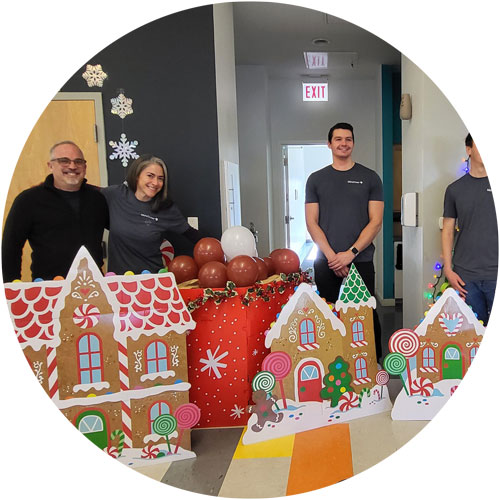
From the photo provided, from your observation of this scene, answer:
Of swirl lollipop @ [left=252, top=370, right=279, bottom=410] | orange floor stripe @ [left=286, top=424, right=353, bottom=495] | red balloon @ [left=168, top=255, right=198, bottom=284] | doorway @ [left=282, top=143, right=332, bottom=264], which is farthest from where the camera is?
doorway @ [left=282, top=143, right=332, bottom=264]

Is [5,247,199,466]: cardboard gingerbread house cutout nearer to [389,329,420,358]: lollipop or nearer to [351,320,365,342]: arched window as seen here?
[351,320,365,342]: arched window

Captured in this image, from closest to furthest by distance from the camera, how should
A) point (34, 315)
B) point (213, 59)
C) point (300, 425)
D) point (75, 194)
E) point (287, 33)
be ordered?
point (34, 315), point (300, 425), point (75, 194), point (213, 59), point (287, 33)

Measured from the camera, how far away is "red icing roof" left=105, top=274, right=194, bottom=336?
2051mm

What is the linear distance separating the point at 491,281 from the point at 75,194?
2277 mm

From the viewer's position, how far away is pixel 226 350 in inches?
93.0

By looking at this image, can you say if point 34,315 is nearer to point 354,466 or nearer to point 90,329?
point 90,329

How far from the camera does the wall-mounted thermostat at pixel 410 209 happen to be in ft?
10.3

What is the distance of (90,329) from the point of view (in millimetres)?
2033

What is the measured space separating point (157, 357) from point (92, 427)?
1.34 feet

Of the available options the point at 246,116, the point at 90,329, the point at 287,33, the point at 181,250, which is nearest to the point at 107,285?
the point at 90,329

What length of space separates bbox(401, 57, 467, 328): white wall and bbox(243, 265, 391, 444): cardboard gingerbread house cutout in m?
0.99

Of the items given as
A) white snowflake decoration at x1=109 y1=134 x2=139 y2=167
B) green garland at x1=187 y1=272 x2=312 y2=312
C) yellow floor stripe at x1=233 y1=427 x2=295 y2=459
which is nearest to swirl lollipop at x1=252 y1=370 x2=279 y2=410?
yellow floor stripe at x1=233 y1=427 x2=295 y2=459

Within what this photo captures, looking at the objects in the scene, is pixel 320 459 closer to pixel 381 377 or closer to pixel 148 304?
pixel 381 377

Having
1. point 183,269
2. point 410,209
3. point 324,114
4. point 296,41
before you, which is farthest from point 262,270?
point 324,114
